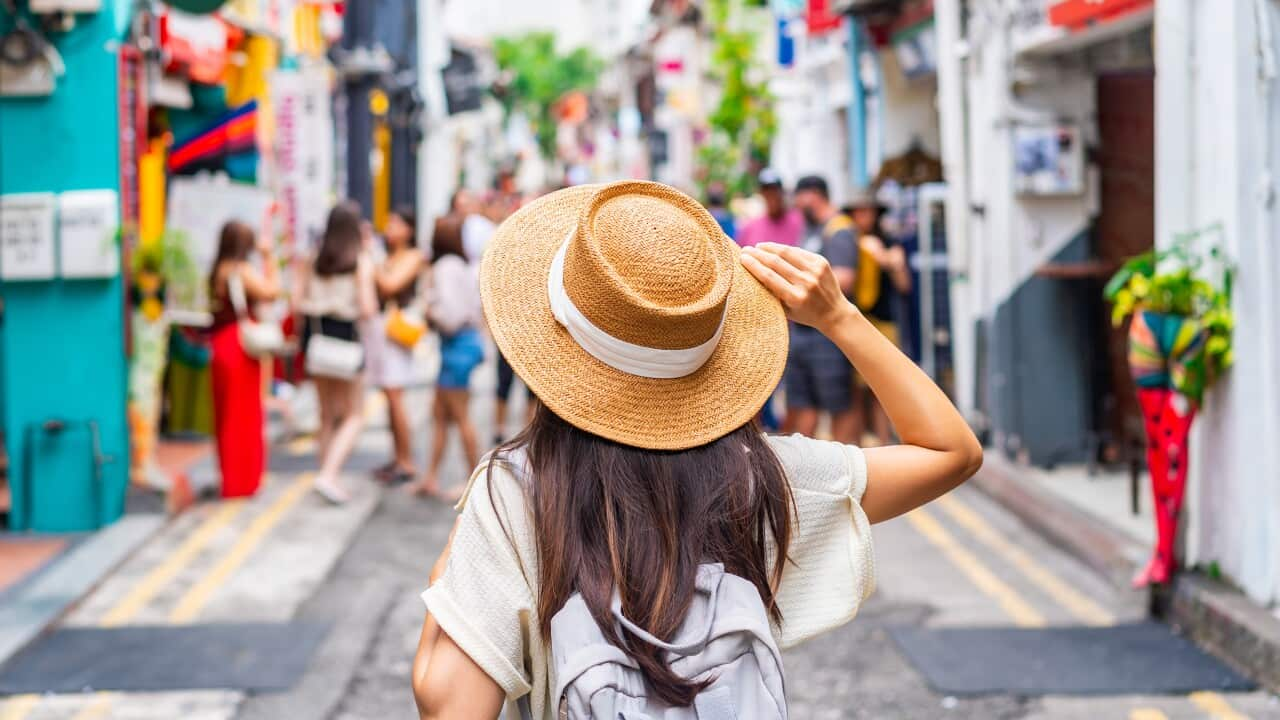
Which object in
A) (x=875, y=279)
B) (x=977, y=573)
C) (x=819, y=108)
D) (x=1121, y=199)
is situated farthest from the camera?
(x=819, y=108)

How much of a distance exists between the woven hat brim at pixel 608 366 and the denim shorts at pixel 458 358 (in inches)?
299

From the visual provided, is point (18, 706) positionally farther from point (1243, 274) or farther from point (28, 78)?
point (1243, 274)

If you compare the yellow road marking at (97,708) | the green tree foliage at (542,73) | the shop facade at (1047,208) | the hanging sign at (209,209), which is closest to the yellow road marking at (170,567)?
the yellow road marking at (97,708)

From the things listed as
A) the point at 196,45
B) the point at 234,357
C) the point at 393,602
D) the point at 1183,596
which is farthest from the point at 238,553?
the point at 196,45

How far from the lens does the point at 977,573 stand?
7.79 m

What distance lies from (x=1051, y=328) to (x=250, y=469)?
17.1 ft

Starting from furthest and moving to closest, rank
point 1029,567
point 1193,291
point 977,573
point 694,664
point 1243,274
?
point 1029,567, point 977,573, point 1193,291, point 1243,274, point 694,664

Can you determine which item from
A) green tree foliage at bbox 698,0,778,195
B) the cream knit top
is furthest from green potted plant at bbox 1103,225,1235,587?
green tree foliage at bbox 698,0,778,195

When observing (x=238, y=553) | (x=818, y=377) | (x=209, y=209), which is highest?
(x=209, y=209)

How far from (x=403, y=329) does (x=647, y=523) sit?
812 centimetres

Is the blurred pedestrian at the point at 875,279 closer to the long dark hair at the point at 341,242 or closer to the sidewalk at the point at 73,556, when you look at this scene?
the long dark hair at the point at 341,242

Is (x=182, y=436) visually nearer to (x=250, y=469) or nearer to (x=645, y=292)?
(x=250, y=469)

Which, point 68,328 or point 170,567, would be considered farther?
point 68,328

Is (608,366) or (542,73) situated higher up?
(542,73)
